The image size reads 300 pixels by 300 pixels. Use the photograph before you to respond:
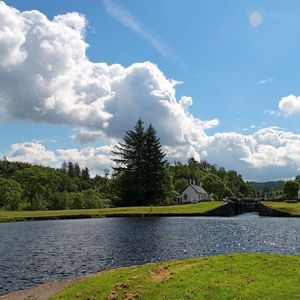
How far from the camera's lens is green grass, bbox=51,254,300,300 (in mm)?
17922

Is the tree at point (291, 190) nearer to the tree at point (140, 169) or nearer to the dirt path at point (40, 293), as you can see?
the tree at point (140, 169)

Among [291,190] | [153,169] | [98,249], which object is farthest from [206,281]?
[291,190]

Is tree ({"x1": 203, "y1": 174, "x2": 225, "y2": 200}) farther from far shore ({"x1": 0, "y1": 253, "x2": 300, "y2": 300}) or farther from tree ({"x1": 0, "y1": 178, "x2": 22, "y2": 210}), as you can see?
far shore ({"x1": 0, "y1": 253, "x2": 300, "y2": 300})

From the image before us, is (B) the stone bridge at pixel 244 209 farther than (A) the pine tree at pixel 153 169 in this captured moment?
No

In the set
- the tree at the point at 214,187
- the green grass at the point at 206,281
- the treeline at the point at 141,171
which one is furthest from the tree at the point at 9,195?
the green grass at the point at 206,281

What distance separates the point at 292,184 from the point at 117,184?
3021 inches

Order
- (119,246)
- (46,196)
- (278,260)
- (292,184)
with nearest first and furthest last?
(278,260), (119,246), (46,196), (292,184)

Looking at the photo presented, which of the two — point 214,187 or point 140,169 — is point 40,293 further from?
point 214,187

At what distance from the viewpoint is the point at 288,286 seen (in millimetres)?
18422

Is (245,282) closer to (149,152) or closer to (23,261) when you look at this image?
→ (23,261)

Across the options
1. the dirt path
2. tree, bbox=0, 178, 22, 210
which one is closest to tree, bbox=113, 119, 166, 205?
tree, bbox=0, 178, 22, 210

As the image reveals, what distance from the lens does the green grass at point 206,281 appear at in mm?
17922

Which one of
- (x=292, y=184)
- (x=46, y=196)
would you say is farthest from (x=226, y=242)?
(x=292, y=184)

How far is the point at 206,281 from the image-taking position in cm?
1942
